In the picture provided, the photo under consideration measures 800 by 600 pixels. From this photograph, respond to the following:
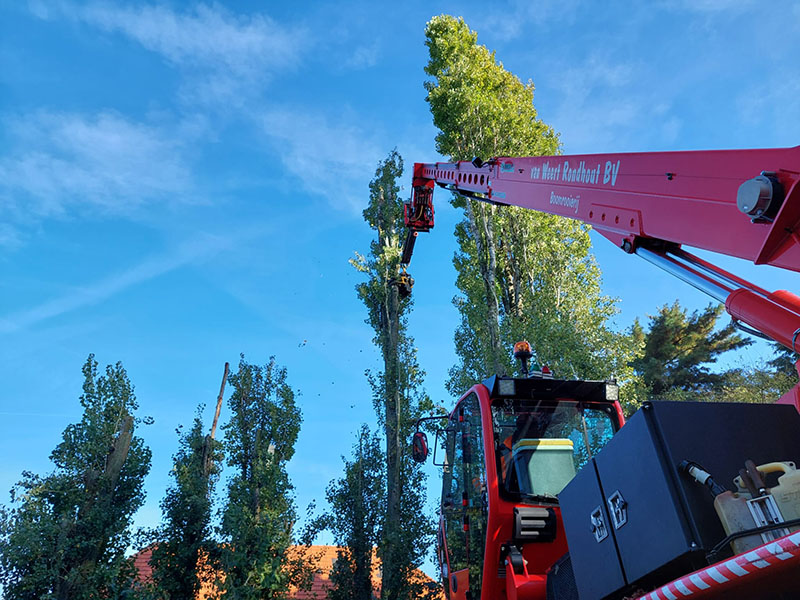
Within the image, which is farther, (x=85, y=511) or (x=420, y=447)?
(x=85, y=511)

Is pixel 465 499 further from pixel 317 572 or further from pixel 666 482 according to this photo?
pixel 317 572

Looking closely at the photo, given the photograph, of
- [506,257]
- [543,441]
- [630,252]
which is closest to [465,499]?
[543,441]

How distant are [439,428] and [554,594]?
217 centimetres

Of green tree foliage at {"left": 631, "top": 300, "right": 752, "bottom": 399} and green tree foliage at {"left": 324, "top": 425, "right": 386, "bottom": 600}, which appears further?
green tree foliage at {"left": 631, "top": 300, "right": 752, "bottom": 399}

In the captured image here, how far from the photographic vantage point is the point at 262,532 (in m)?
12.7

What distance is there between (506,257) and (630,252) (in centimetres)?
1261

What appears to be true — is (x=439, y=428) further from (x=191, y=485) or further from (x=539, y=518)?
(x=191, y=485)

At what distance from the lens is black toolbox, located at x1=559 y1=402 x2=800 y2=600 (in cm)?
229

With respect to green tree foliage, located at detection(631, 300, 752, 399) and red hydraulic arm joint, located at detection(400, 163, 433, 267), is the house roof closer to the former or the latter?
red hydraulic arm joint, located at detection(400, 163, 433, 267)

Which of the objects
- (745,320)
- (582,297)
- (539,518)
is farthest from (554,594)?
(582,297)

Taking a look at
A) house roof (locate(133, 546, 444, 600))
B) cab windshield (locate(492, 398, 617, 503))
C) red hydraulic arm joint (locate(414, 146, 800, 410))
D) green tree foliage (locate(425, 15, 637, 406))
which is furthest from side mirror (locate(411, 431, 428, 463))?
house roof (locate(133, 546, 444, 600))

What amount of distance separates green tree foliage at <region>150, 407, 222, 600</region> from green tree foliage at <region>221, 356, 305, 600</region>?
1.06 metres

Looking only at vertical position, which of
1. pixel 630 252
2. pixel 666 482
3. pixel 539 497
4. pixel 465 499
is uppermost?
pixel 630 252

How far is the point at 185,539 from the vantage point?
537 inches
